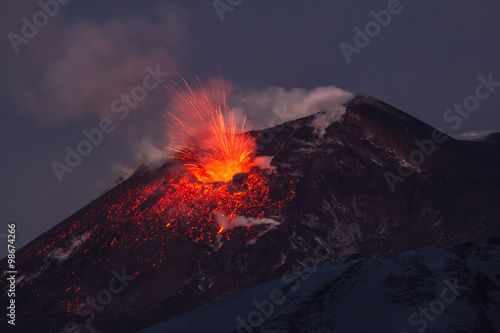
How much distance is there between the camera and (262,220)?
56781mm

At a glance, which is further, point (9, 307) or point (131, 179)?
point (131, 179)

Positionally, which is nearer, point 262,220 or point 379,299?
point 379,299

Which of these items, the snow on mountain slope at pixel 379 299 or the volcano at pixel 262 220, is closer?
the snow on mountain slope at pixel 379 299

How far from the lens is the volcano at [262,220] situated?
50.7 metres

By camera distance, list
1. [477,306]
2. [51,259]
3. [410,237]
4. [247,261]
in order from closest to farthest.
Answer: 1. [477,306]
2. [247,261]
3. [410,237]
4. [51,259]

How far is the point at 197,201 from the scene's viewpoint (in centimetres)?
6172

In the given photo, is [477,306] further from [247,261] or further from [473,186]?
[473,186]

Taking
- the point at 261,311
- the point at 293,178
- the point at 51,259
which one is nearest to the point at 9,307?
the point at 51,259

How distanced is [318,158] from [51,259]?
1052 inches

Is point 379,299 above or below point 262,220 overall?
below

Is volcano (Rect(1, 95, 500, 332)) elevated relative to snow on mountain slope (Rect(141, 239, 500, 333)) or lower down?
elevated

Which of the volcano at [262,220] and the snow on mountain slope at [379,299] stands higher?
the volcano at [262,220]

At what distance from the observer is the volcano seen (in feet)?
166

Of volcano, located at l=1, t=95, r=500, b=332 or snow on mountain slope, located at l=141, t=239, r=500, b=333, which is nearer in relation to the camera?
snow on mountain slope, located at l=141, t=239, r=500, b=333
